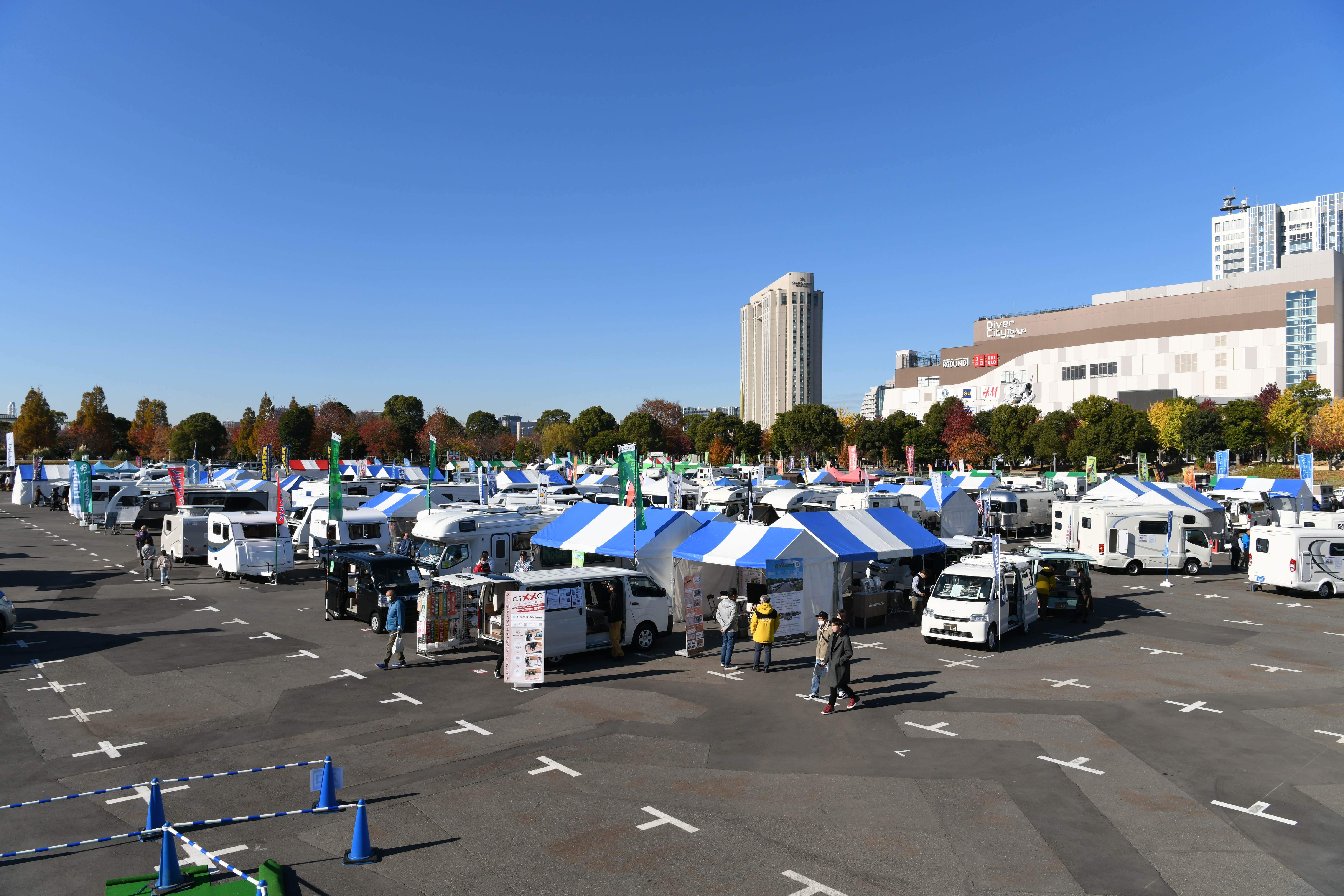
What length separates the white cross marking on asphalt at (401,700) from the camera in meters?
12.7

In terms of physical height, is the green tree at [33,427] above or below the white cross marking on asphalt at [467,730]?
above

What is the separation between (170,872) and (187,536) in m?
27.1

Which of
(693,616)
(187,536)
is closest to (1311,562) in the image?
(693,616)

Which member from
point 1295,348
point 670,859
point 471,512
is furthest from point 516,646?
point 1295,348

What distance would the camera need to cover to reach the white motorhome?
2995 centimetres

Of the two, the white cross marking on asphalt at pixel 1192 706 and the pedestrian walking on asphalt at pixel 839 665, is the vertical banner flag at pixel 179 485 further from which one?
the white cross marking on asphalt at pixel 1192 706

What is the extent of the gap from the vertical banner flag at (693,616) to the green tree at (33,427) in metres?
103

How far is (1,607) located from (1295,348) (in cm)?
13526

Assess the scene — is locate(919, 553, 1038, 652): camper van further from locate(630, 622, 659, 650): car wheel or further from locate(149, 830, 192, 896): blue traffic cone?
locate(149, 830, 192, 896): blue traffic cone

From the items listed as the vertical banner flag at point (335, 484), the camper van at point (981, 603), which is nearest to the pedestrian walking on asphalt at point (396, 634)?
the camper van at point (981, 603)

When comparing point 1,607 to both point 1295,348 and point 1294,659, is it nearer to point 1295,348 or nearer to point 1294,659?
point 1294,659

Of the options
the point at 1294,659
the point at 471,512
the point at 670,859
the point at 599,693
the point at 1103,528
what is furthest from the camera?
the point at 1103,528

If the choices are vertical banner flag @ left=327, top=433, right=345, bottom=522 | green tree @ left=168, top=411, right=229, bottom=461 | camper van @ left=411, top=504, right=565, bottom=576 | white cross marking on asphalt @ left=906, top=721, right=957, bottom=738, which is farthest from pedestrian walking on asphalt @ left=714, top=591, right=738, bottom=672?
green tree @ left=168, top=411, right=229, bottom=461

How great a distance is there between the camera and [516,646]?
13.7 metres
